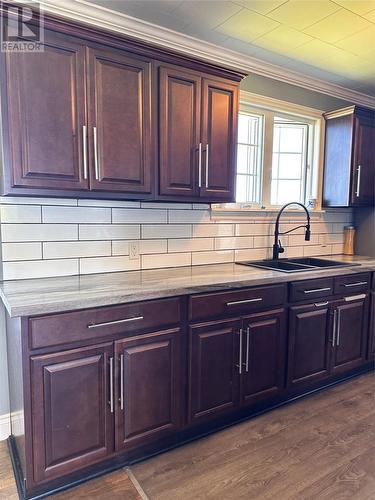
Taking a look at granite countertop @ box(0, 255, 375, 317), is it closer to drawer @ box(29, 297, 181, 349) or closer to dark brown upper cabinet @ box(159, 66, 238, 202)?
drawer @ box(29, 297, 181, 349)

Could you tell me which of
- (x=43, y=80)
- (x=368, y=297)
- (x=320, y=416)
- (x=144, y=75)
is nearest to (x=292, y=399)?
(x=320, y=416)

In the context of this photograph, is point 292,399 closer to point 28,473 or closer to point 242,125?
point 28,473

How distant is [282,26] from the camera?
2.19 m

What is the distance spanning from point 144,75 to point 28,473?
6.73 feet

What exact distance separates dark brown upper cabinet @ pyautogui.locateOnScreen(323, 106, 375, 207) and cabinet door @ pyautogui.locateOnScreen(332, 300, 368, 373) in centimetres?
101

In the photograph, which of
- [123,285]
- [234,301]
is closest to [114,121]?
[123,285]

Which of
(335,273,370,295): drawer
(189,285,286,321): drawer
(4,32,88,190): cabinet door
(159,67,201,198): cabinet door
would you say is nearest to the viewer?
(4,32,88,190): cabinet door

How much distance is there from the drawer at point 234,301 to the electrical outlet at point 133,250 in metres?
A: 0.62

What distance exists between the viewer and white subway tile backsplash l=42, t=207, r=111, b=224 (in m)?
1.97

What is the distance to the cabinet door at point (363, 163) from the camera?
303 centimetres

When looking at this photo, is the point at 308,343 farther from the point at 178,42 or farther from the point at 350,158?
A: the point at 178,42

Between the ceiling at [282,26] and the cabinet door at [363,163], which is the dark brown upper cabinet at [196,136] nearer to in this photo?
the ceiling at [282,26]

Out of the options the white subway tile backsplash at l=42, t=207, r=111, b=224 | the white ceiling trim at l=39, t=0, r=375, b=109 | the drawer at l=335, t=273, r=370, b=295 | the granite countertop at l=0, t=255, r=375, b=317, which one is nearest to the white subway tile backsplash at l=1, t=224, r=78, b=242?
the white subway tile backsplash at l=42, t=207, r=111, b=224

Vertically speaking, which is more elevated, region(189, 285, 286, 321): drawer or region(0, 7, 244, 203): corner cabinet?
region(0, 7, 244, 203): corner cabinet
